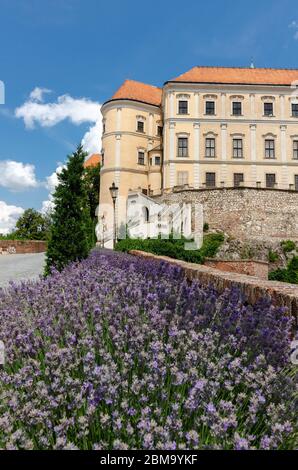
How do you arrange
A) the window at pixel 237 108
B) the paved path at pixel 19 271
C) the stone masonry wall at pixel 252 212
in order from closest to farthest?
the paved path at pixel 19 271
the stone masonry wall at pixel 252 212
the window at pixel 237 108

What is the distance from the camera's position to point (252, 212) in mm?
29828

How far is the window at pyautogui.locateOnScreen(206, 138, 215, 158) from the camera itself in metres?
37.1

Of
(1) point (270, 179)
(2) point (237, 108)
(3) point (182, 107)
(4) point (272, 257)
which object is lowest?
(4) point (272, 257)

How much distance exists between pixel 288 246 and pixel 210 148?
1348 cm

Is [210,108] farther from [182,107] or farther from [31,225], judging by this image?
[31,225]

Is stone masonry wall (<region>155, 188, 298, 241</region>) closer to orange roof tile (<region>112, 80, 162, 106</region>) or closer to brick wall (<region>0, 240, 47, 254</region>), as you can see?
brick wall (<region>0, 240, 47, 254</region>)

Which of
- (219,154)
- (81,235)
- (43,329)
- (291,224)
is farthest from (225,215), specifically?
(43,329)

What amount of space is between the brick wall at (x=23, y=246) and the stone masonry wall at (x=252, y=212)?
45.2ft

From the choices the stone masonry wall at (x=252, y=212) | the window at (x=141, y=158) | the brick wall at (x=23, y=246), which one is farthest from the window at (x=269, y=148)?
the brick wall at (x=23, y=246)

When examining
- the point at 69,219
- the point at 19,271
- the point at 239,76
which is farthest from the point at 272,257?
the point at 239,76

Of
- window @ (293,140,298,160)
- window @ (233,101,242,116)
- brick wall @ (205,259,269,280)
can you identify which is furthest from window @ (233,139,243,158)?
brick wall @ (205,259,269,280)

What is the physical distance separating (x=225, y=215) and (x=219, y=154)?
9.62m

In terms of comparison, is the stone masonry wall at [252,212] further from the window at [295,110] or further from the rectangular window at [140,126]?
the rectangular window at [140,126]

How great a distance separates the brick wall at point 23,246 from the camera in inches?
1217
